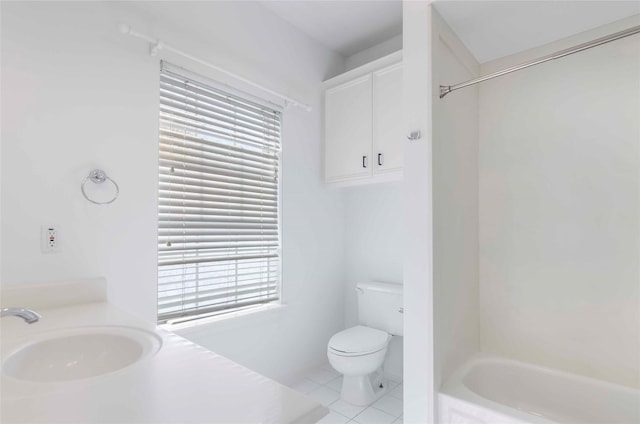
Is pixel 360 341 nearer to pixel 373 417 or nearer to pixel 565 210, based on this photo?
pixel 373 417

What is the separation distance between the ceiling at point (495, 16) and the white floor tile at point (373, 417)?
2201 millimetres

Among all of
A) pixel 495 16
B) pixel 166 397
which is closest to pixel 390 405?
pixel 166 397

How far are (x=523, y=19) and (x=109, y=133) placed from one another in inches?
80.5

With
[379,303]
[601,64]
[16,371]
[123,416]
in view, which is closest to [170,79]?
[16,371]

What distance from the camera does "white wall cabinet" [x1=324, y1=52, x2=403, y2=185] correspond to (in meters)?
2.41

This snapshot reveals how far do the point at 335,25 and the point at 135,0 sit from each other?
1416mm

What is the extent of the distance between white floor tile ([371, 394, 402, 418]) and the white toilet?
4cm

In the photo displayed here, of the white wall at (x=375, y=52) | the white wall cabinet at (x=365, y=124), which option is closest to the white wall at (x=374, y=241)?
the white wall cabinet at (x=365, y=124)

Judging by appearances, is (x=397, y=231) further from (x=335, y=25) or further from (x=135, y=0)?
(x=135, y=0)

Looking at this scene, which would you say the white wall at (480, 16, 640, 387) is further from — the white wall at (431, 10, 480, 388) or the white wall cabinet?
the white wall cabinet

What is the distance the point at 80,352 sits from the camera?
3.49ft

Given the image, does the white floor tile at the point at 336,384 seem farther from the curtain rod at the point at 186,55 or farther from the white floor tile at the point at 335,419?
the curtain rod at the point at 186,55

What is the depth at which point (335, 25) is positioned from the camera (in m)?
2.64

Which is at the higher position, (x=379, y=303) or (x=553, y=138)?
(x=553, y=138)
